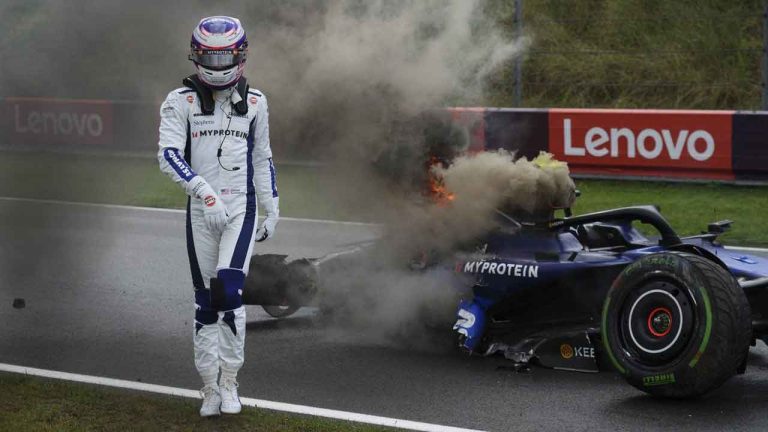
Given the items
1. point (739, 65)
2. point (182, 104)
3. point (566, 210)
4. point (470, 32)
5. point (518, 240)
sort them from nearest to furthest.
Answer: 1. point (182, 104)
2. point (518, 240)
3. point (566, 210)
4. point (470, 32)
5. point (739, 65)

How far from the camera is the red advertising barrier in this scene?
10.1 metres

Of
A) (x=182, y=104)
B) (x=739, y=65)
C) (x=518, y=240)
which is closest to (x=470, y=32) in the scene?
(x=518, y=240)

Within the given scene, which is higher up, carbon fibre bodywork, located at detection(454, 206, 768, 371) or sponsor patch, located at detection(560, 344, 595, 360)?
carbon fibre bodywork, located at detection(454, 206, 768, 371)

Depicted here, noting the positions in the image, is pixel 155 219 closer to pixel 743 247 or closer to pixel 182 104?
pixel 743 247

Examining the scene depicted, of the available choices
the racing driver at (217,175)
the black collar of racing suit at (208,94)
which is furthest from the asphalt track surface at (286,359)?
the black collar of racing suit at (208,94)

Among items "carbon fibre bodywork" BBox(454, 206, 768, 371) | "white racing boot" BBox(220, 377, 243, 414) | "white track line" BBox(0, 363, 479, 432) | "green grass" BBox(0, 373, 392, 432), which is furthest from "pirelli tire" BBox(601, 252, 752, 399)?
"white racing boot" BBox(220, 377, 243, 414)

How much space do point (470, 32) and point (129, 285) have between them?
3.66 metres

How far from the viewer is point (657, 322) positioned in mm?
6180

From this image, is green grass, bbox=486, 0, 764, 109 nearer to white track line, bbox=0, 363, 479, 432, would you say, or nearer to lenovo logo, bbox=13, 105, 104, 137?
lenovo logo, bbox=13, 105, 104, 137

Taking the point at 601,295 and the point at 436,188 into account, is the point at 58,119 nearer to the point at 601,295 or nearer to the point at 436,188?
the point at 436,188

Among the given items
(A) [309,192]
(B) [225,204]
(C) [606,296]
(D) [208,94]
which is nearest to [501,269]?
(C) [606,296]

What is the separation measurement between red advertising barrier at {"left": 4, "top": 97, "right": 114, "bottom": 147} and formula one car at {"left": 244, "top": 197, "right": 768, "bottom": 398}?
3017mm

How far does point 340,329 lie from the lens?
319 inches

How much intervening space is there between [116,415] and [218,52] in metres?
1.91
